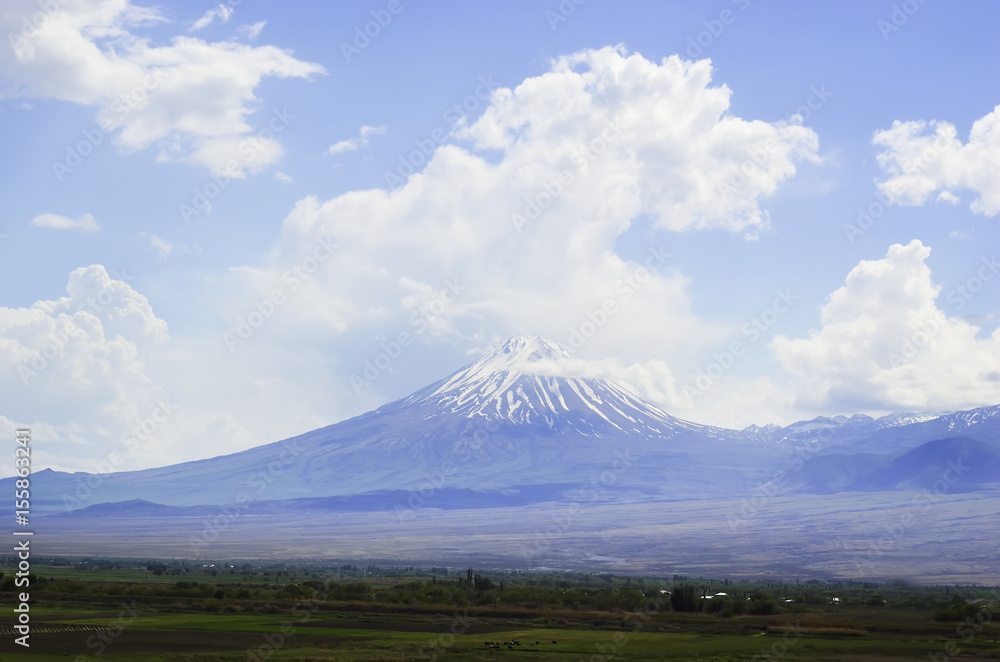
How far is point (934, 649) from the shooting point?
1596 inches

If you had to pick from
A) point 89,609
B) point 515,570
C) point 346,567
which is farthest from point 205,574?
point 89,609

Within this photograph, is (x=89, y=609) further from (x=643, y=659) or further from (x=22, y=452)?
(x=643, y=659)

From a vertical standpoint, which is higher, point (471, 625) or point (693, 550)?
point (471, 625)

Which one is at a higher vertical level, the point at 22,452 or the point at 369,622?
the point at 22,452

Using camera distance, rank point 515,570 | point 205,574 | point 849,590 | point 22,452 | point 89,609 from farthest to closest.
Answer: point 515,570, point 205,574, point 849,590, point 89,609, point 22,452

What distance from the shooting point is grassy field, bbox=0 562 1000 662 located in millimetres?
39938

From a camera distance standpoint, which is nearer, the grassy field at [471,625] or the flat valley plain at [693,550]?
the grassy field at [471,625]

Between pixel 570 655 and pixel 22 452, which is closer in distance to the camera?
pixel 22 452

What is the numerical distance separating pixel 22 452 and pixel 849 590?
6612cm

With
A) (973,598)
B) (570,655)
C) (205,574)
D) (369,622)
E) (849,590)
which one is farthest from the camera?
(205,574)

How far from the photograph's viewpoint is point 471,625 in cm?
5288

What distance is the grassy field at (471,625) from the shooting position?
39938 millimetres

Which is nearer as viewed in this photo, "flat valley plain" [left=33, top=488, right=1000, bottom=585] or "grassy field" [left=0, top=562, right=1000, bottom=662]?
"grassy field" [left=0, top=562, right=1000, bottom=662]

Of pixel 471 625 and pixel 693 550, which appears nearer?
pixel 471 625
